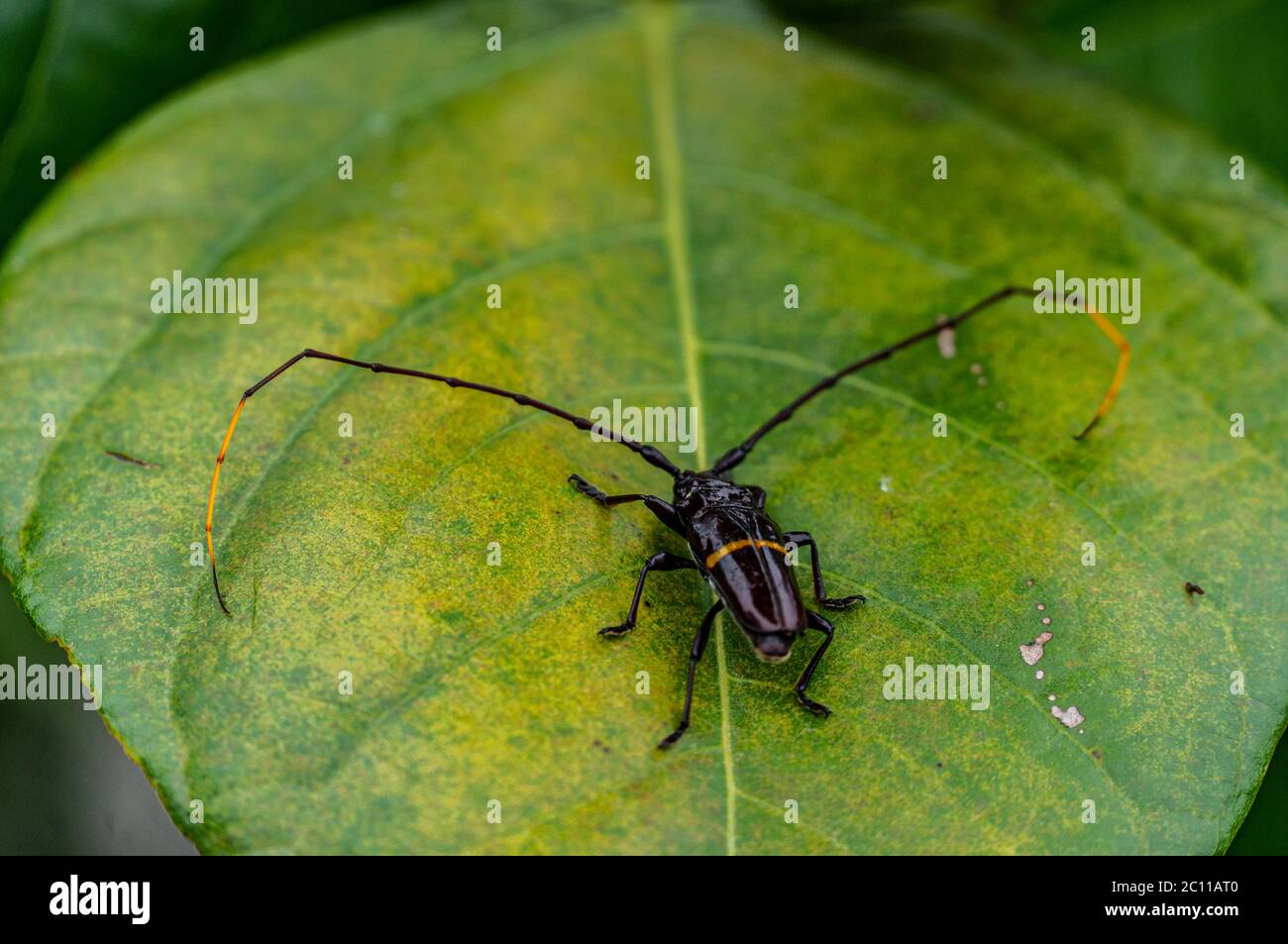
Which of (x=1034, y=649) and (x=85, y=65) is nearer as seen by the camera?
(x=1034, y=649)

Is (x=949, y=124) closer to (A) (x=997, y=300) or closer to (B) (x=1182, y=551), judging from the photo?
(A) (x=997, y=300)

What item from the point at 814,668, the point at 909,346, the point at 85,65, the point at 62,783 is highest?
the point at 85,65

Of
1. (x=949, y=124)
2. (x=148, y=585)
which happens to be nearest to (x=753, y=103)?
(x=949, y=124)

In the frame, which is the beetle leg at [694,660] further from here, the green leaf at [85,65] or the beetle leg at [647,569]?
the green leaf at [85,65]

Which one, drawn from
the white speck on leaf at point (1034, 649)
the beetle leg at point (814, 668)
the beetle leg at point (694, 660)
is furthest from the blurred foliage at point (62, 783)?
the white speck on leaf at point (1034, 649)

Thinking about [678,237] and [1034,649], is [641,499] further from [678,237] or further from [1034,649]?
[1034,649]

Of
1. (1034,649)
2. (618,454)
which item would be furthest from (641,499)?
(1034,649)
